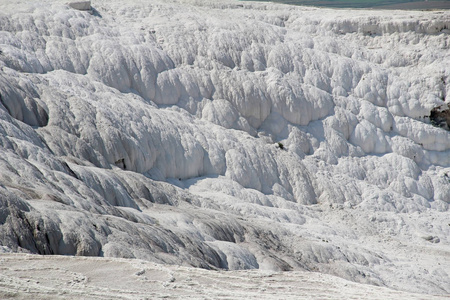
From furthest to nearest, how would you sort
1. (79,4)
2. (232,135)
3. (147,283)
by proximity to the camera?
(79,4) → (232,135) → (147,283)

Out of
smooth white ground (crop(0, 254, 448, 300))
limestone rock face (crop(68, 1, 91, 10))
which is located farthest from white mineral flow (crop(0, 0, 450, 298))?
smooth white ground (crop(0, 254, 448, 300))

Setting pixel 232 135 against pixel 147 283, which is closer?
pixel 147 283

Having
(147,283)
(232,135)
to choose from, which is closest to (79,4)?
(232,135)

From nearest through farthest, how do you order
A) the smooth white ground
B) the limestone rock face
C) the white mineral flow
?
the smooth white ground, the white mineral flow, the limestone rock face

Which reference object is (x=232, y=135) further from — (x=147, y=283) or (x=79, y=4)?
(x=147, y=283)

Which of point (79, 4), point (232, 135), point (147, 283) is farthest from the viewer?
point (79, 4)

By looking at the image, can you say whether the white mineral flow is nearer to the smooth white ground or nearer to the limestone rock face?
the limestone rock face

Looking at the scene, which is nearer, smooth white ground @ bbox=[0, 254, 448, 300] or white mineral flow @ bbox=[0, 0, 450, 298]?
smooth white ground @ bbox=[0, 254, 448, 300]

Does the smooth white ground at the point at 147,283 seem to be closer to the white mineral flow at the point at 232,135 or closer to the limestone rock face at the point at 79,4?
the white mineral flow at the point at 232,135

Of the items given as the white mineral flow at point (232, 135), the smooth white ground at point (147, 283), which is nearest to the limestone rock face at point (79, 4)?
the white mineral flow at point (232, 135)
